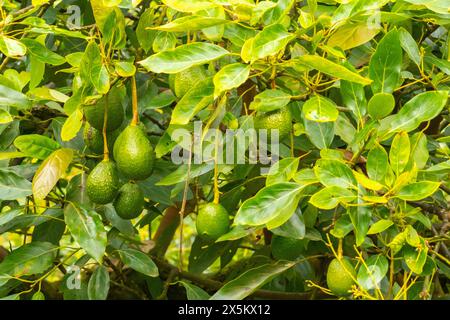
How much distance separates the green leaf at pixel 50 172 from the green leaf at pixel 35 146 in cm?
4

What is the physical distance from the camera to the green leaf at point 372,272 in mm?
1044

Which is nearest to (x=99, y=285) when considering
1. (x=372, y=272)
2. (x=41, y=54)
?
Answer: (x=41, y=54)

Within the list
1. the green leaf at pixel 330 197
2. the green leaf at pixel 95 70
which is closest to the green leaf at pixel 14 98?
the green leaf at pixel 95 70

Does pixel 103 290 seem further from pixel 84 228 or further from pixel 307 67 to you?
pixel 307 67

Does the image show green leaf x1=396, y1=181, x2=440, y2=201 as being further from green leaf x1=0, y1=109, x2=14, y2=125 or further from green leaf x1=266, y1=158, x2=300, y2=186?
green leaf x1=0, y1=109, x2=14, y2=125

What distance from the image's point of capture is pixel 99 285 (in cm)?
137

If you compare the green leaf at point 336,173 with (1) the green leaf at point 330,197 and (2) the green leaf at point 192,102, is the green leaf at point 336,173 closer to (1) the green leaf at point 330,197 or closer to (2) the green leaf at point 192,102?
(1) the green leaf at point 330,197

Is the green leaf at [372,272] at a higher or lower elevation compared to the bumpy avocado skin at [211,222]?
lower

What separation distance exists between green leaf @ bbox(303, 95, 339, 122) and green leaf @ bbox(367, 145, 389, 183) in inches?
3.3

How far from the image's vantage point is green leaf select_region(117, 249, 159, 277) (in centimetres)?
137

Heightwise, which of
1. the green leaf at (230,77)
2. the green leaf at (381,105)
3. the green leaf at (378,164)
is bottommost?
the green leaf at (378,164)

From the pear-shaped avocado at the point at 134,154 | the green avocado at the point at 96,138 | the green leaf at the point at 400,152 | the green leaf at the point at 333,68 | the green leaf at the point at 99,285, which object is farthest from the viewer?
the green leaf at the point at 99,285

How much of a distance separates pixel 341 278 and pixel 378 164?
19 centimetres
